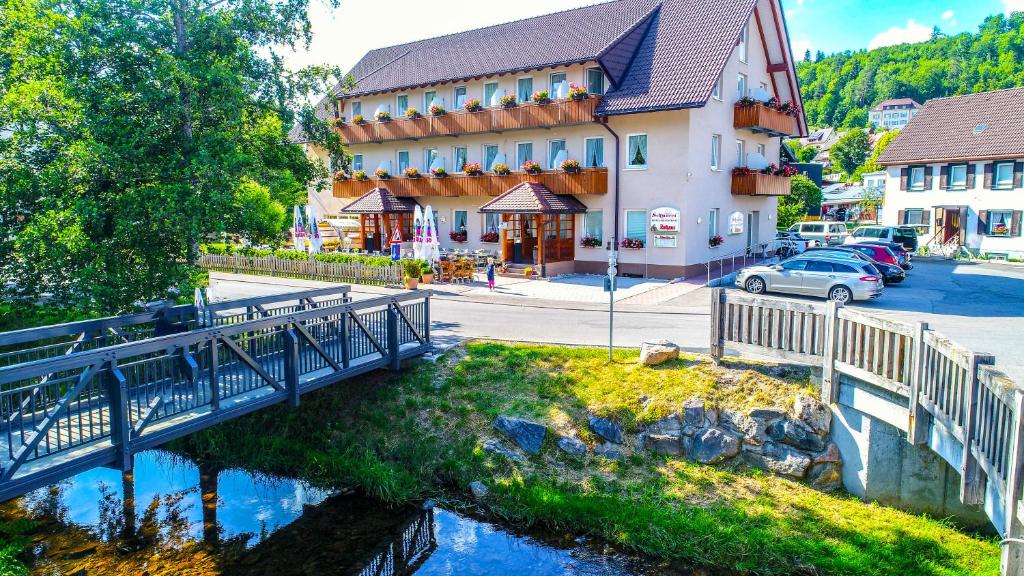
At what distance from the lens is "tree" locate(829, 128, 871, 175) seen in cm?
10538

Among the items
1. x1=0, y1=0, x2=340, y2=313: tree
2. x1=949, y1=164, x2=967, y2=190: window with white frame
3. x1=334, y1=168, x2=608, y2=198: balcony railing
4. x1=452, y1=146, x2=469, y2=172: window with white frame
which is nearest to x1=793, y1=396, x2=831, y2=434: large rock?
x1=0, y1=0, x2=340, y2=313: tree

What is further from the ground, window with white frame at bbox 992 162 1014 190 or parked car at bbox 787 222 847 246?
window with white frame at bbox 992 162 1014 190

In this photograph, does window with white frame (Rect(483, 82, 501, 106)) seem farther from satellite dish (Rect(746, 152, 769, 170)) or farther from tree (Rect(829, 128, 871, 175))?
tree (Rect(829, 128, 871, 175))

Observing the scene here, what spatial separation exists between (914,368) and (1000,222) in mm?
34896

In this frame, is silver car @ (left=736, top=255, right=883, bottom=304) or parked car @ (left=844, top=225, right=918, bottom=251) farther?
parked car @ (left=844, top=225, right=918, bottom=251)

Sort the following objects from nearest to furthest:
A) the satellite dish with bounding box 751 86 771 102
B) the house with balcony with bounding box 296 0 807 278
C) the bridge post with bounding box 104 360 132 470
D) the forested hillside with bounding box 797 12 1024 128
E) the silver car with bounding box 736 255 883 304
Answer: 1. the bridge post with bounding box 104 360 132 470
2. the silver car with bounding box 736 255 883 304
3. the house with balcony with bounding box 296 0 807 278
4. the satellite dish with bounding box 751 86 771 102
5. the forested hillside with bounding box 797 12 1024 128

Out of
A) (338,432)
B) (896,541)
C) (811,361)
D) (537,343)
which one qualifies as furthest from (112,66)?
(896,541)

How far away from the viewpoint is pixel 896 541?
31.6 feet

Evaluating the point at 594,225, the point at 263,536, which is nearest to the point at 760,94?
the point at 594,225

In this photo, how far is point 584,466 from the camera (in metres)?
11.6

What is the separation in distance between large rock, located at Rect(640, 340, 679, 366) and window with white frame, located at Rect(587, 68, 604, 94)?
18354 mm

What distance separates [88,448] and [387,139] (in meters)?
28.3

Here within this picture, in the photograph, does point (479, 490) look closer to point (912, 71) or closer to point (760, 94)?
point (760, 94)

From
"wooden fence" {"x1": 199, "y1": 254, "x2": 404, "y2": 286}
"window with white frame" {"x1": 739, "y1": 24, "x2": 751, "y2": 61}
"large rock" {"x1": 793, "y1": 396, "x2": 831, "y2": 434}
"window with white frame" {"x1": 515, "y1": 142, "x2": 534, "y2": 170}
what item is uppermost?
"window with white frame" {"x1": 739, "y1": 24, "x2": 751, "y2": 61}
